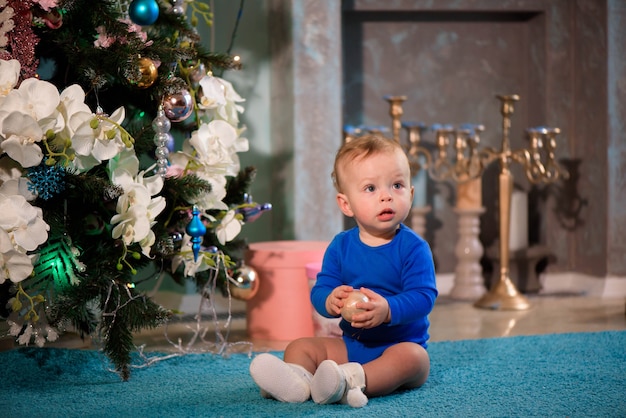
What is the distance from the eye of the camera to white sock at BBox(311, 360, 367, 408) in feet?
5.28

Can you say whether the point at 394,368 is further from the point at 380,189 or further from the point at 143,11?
the point at 143,11

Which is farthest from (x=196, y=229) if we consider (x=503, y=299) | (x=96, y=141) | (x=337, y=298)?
(x=503, y=299)

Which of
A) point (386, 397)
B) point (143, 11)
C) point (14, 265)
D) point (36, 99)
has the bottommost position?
point (386, 397)

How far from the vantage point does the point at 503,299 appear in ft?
9.70

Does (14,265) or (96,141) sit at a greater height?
(96,141)

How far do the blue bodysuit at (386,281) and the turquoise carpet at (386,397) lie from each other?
12 centimetres

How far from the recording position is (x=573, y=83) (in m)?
3.30

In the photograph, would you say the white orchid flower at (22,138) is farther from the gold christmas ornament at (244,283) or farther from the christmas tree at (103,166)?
the gold christmas ornament at (244,283)

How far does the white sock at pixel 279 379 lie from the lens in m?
1.66

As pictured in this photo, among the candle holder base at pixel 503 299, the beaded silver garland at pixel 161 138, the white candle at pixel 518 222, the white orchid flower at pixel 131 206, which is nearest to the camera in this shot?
the white orchid flower at pixel 131 206

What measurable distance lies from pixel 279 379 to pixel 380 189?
42cm

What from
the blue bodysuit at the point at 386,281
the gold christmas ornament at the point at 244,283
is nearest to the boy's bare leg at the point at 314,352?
the blue bodysuit at the point at 386,281

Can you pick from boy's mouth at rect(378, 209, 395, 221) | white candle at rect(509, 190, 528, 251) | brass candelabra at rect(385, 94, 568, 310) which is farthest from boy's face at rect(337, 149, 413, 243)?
white candle at rect(509, 190, 528, 251)

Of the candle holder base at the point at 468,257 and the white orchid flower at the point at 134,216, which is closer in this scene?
the white orchid flower at the point at 134,216
